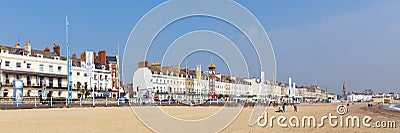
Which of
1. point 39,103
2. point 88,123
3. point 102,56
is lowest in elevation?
point 39,103

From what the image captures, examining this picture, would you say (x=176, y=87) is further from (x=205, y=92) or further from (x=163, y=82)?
(x=205, y=92)

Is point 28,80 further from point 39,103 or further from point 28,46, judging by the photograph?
point 39,103

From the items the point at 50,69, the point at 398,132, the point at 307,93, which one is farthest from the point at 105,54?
the point at 307,93

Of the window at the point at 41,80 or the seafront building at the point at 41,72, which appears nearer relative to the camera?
the seafront building at the point at 41,72

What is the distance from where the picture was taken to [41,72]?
64.6 m

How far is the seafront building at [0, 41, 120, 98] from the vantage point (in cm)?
5903

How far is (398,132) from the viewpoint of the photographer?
1775 cm

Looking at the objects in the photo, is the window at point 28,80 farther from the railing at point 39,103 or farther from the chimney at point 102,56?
the chimney at point 102,56

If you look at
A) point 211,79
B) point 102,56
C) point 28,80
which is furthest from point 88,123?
point 211,79

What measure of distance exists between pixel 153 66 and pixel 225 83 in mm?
27976

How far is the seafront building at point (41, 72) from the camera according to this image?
59031 millimetres

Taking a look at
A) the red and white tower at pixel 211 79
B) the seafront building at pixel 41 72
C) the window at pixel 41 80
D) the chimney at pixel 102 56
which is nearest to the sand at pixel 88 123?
the seafront building at pixel 41 72

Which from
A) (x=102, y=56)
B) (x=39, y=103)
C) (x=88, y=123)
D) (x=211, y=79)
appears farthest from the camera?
(x=211, y=79)

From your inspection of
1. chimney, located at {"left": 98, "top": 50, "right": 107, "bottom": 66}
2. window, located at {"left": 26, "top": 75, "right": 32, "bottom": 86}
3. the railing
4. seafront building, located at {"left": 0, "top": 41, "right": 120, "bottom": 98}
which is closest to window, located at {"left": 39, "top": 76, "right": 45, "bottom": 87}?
seafront building, located at {"left": 0, "top": 41, "right": 120, "bottom": 98}
